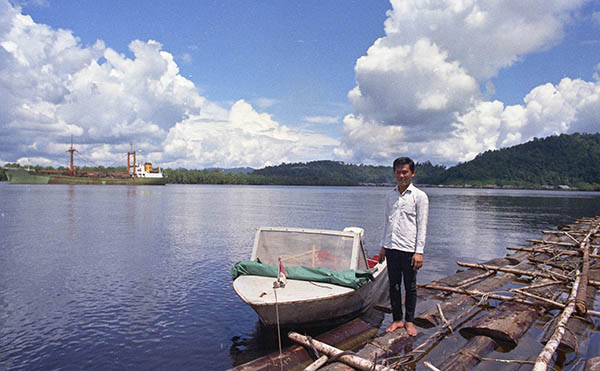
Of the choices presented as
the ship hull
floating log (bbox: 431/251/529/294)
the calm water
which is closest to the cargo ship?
the ship hull

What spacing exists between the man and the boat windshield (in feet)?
6.85

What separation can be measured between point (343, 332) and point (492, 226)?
33.7 metres

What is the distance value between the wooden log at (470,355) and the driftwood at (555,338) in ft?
3.50

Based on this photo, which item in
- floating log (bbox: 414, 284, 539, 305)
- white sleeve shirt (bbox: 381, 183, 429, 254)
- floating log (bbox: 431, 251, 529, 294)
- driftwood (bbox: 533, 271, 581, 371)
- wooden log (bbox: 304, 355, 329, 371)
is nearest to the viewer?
driftwood (bbox: 533, 271, 581, 371)

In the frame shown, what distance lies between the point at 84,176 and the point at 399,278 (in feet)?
544

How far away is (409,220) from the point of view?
699cm

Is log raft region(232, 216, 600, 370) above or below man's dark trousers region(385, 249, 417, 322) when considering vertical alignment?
below

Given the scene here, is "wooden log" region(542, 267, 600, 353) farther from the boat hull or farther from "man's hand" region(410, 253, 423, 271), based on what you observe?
the boat hull

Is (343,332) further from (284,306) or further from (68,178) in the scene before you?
(68,178)

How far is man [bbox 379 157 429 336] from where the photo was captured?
689cm

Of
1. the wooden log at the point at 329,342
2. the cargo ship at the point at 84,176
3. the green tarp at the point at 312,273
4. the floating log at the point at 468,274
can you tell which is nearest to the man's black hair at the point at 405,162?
the green tarp at the point at 312,273

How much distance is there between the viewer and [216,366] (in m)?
8.25

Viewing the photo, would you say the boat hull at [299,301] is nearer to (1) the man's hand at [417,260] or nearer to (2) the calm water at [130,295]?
(2) the calm water at [130,295]

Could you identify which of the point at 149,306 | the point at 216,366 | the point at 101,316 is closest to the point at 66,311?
the point at 101,316
